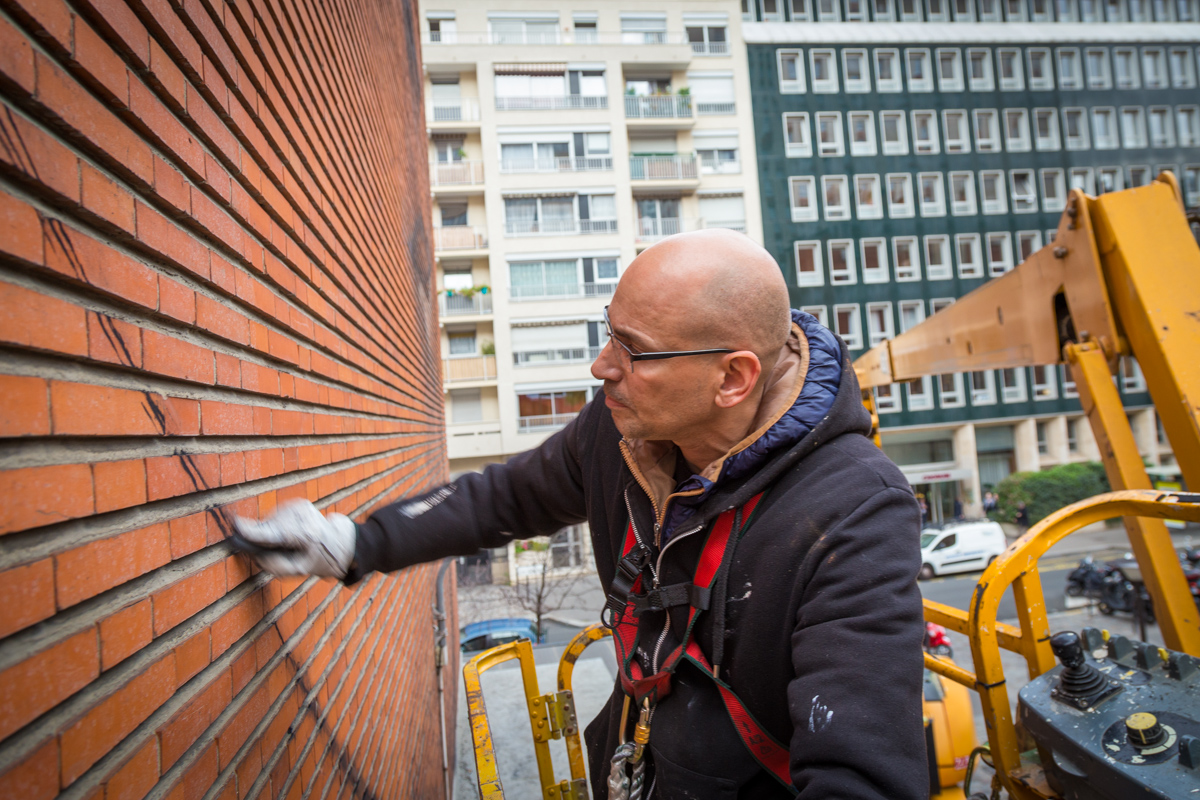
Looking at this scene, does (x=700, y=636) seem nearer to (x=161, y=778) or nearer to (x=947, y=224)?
(x=161, y=778)

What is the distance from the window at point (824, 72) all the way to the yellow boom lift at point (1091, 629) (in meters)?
27.8

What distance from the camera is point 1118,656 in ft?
9.54

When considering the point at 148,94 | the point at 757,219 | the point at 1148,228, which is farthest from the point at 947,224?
the point at 148,94

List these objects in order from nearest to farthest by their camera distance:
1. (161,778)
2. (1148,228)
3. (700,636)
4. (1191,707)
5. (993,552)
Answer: (161,778) < (700,636) < (1191,707) < (1148,228) < (993,552)

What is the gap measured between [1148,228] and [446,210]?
2537 centimetres

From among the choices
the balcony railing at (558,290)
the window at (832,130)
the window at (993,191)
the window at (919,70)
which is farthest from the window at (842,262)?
the balcony railing at (558,290)

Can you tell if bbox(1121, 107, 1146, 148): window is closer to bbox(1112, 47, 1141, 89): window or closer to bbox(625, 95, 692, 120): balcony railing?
bbox(1112, 47, 1141, 89): window

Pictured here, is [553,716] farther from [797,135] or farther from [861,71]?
[861,71]

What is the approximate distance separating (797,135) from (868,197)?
3.85 m

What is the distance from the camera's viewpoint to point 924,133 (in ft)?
98.7

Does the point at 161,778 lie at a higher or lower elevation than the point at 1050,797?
higher

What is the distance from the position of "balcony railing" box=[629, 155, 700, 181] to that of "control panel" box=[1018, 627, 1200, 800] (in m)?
25.9

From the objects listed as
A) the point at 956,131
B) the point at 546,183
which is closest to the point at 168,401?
the point at 546,183

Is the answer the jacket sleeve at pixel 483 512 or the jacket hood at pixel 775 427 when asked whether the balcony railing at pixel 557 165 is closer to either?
the jacket sleeve at pixel 483 512
